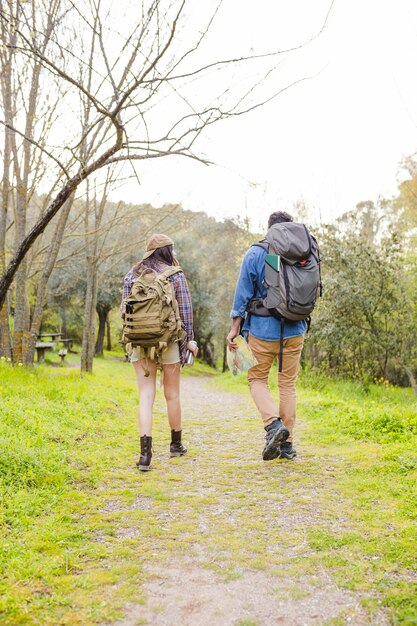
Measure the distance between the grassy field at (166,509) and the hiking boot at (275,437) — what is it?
0.16m

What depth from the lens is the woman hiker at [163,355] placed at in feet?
15.3

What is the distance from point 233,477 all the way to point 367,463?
3.62ft

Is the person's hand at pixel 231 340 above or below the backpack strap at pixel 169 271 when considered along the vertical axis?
below

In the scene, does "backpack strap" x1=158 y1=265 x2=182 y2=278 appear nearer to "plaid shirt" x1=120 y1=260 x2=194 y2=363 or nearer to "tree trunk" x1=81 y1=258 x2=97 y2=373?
"plaid shirt" x1=120 y1=260 x2=194 y2=363

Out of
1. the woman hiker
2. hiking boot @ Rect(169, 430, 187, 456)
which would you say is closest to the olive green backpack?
the woman hiker

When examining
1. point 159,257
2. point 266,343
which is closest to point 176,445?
point 266,343

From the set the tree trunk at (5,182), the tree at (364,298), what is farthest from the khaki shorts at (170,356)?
the tree at (364,298)

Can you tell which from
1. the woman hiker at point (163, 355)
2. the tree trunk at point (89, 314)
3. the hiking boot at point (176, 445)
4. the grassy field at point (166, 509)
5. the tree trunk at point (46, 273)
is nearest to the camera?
the grassy field at point (166, 509)

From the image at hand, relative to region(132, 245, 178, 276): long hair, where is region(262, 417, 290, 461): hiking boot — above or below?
below

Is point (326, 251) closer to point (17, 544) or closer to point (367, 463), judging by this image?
point (367, 463)

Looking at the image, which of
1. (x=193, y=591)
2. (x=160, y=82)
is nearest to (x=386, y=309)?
(x=160, y=82)

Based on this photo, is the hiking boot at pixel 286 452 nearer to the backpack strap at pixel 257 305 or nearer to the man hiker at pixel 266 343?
the man hiker at pixel 266 343

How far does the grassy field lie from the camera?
2.45 metres

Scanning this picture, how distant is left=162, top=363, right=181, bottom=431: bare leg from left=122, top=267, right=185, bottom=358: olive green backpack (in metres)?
0.30
